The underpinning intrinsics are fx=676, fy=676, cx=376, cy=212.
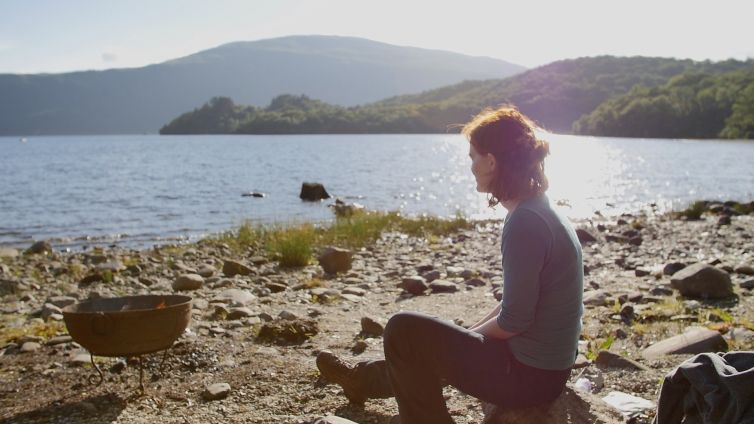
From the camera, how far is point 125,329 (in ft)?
18.2

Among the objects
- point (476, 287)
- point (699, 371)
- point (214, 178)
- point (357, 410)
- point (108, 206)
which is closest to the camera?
point (699, 371)

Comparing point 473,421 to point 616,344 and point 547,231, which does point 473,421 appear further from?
point 616,344

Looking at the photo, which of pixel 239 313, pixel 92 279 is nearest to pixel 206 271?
pixel 92 279

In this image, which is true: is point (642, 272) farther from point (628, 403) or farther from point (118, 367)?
point (118, 367)

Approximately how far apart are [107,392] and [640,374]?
15.4 feet

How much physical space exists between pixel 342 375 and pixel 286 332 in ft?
6.61

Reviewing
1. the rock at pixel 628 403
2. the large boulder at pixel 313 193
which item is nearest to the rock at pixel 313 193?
the large boulder at pixel 313 193

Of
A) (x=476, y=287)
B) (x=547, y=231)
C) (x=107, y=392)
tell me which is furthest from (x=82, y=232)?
(x=547, y=231)

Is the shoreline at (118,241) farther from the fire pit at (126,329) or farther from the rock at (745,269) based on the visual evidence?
the fire pit at (126,329)

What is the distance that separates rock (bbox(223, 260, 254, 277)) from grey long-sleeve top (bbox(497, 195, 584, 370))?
29.4 ft

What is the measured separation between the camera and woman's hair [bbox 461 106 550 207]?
3.75 metres

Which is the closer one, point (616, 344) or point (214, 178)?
point (616, 344)

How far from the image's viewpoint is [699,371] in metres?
3.57

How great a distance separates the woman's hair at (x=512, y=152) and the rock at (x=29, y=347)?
5751 mm
